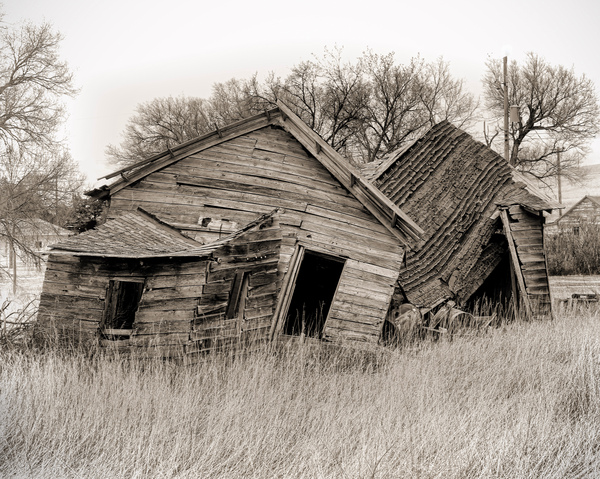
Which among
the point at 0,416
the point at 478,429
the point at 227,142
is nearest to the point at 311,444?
the point at 478,429

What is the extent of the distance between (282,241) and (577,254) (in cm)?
2485

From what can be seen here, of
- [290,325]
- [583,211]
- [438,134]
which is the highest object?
[583,211]

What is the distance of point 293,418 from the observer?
6.93 m

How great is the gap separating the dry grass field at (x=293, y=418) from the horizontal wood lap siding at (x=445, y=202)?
4662 millimetres

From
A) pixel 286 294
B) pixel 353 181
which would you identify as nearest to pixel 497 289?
pixel 353 181

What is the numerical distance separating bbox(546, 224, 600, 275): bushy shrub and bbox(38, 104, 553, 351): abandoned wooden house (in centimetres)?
1565

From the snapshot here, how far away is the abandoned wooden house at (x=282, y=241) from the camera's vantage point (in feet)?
30.5

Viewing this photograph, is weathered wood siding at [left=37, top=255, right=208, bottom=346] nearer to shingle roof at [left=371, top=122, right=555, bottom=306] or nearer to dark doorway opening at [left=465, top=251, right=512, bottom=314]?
shingle roof at [left=371, top=122, right=555, bottom=306]

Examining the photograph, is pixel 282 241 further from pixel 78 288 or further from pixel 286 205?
pixel 78 288

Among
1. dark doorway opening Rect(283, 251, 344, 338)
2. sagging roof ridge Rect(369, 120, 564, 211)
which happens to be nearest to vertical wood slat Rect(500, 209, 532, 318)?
sagging roof ridge Rect(369, 120, 564, 211)

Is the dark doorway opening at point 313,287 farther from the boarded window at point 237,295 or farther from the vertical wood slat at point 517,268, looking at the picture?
the boarded window at point 237,295

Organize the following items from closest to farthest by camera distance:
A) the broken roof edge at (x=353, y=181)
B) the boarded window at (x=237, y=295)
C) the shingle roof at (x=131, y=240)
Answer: the shingle roof at (x=131, y=240)
the boarded window at (x=237, y=295)
the broken roof edge at (x=353, y=181)

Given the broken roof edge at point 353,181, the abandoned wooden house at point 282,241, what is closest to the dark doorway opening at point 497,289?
the abandoned wooden house at point 282,241

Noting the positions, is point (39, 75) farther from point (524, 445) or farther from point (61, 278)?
point (524, 445)
